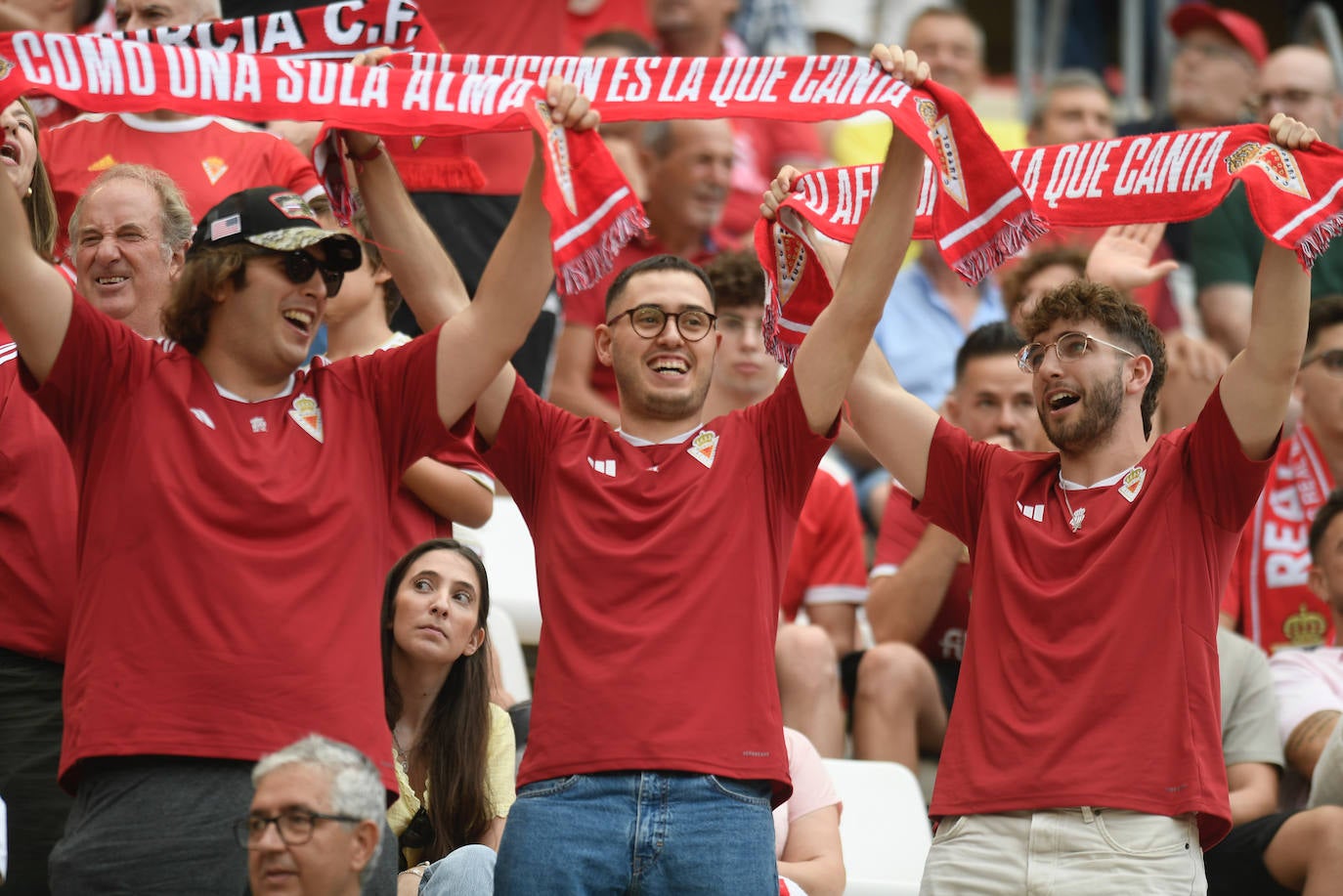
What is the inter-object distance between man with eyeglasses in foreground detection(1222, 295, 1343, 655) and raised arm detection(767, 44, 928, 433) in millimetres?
2629

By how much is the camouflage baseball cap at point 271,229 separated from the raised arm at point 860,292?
1.06 metres

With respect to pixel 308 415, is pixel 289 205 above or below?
above

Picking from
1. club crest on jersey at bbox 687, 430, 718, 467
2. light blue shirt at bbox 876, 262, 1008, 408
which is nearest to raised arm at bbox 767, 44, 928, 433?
club crest on jersey at bbox 687, 430, 718, 467

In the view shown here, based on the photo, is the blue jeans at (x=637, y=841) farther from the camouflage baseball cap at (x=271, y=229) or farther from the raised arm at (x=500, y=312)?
the camouflage baseball cap at (x=271, y=229)

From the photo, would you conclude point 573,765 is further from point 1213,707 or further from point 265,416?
point 1213,707

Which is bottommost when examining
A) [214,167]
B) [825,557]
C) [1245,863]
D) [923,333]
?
[1245,863]

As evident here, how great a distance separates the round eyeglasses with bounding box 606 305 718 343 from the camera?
4.45 meters

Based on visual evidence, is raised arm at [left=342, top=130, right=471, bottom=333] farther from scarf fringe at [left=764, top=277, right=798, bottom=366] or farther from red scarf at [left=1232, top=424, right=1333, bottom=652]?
red scarf at [left=1232, top=424, right=1333, bottom=652]

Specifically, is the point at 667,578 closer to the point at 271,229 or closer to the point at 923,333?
the point at 271,229

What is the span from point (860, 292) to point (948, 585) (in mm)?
2113

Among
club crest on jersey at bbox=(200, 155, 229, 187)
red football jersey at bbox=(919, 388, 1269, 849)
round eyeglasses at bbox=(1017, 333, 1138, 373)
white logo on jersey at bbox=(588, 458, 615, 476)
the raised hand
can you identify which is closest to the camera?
red football jersey at bbox=(919, 388, 1269, 849)

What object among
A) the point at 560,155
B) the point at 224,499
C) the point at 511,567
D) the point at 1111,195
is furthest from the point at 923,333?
the point at 224,499

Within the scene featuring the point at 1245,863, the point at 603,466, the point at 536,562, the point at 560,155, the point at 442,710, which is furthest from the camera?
the point at 1245,863

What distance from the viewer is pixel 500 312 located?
3959mm
